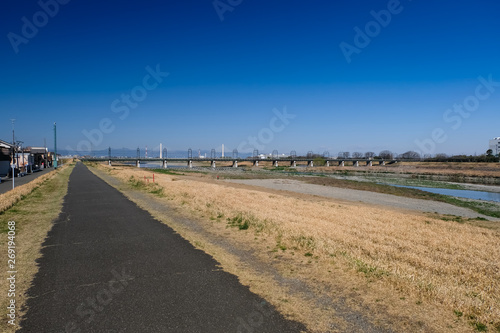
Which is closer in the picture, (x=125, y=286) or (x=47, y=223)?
(x=125, y=286)

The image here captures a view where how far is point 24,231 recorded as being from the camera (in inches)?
461

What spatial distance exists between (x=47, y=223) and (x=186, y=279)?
32.3 feet

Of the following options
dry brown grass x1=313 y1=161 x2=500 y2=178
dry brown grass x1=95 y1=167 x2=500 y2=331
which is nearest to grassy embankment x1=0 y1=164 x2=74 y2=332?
dry brown grass x1=95 y1=167 x2=500 y2=331

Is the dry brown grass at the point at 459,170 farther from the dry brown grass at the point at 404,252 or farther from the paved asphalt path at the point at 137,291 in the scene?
the paved asphalt path at the point at 137,291

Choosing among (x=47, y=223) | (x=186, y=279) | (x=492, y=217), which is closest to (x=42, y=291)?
(x=186, y=279)

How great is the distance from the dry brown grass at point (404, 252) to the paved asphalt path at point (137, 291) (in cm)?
260

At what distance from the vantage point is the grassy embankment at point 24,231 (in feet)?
20.7

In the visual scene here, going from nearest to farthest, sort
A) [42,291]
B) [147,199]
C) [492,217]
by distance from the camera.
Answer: [42,291] → [147,199] → [492,217]

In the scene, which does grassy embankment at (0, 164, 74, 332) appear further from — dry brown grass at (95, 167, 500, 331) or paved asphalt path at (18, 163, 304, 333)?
dry brown grass at (95, 167, 500, 331)

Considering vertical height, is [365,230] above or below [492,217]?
above

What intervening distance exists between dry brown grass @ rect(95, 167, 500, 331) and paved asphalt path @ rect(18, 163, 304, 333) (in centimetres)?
260

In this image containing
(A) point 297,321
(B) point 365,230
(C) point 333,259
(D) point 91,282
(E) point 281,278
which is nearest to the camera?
(A) point 297,321

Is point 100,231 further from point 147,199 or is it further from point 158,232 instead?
point 147,199

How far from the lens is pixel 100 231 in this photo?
39.8 feet
